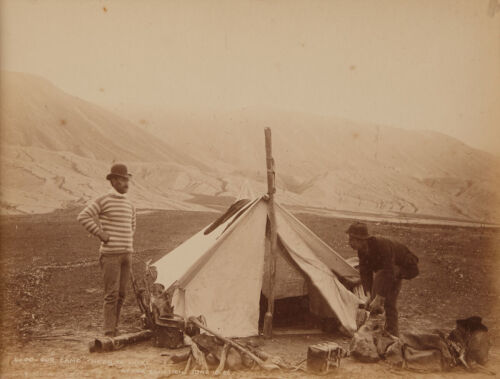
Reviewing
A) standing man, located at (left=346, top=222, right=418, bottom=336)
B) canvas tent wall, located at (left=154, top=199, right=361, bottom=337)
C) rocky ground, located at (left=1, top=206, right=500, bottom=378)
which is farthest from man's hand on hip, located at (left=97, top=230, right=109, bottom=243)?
standing man, located at (left=346, top=222, right=418, bottom=336)

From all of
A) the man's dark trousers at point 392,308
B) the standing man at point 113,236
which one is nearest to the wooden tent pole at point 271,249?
the man's dark trousers at point 392,308

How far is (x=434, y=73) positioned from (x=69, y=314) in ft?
15.8

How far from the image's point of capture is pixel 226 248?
4727 millimetres

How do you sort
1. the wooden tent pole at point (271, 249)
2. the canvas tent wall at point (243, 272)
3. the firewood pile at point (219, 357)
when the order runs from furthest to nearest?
the wooden tent pole at point (271, 249)
the canvas tent wall at point (243, 272)
the firewood pile at point (219, 357)

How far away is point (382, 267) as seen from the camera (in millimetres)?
4270

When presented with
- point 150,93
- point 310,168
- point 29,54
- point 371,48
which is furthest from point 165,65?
point 310,168

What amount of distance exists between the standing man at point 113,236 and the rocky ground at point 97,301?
0.44 meters

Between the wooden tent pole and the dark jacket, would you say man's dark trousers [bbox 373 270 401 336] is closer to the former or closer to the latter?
the dark jacket

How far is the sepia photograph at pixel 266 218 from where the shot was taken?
14.0 feet

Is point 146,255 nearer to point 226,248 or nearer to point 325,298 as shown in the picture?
point 226,248

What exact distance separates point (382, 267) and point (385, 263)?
0.15ft

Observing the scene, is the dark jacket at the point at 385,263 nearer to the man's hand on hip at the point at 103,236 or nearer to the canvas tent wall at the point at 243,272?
the canvas tent wall at the point at 243,272

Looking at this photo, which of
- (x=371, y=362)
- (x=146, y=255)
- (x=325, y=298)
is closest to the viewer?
(x=371, y=362)

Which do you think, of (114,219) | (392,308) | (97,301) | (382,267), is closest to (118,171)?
(114,219)
